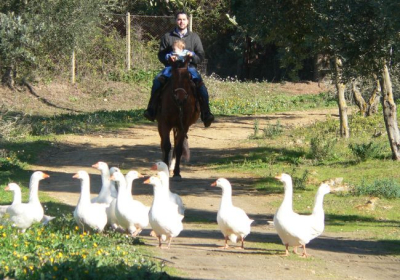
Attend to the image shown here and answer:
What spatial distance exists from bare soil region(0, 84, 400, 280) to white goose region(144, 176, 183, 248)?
0.78 feet

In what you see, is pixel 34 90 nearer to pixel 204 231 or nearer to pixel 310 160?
pixel 310 160

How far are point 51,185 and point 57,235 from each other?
670cm

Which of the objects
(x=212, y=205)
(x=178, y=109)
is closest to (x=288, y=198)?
(x=212, y=205)

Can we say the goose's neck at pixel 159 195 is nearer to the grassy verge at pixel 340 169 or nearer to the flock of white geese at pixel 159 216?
the flock of white geese at pixel 159 216

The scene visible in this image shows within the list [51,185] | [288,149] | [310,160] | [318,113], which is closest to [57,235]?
[51,185]

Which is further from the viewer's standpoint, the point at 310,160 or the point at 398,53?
the point at 310,160

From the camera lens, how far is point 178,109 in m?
16.6

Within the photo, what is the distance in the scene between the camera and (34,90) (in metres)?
32.2

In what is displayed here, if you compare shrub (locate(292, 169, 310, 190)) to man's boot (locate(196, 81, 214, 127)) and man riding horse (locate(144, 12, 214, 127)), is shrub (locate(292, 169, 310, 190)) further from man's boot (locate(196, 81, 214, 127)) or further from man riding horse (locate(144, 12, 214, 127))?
man riding horse (locate(144, 12, 214, 127))

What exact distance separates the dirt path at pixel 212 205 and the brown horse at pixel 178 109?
2.67 ft

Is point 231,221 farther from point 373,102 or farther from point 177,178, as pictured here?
point 373,102

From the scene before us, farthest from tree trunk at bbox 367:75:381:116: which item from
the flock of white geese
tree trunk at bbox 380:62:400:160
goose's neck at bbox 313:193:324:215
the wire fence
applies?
the flock of white geese

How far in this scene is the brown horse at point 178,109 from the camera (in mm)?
16344

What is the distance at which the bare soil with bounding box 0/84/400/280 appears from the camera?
9766 mm
